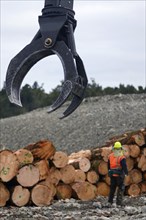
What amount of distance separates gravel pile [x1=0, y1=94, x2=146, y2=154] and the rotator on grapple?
15263 millimetres

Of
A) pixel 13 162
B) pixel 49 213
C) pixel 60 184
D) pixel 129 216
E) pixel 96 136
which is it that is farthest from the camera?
pixel 96 136

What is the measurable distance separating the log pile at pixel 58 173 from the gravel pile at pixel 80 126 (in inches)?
326

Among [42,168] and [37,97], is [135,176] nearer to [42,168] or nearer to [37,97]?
[42,168]

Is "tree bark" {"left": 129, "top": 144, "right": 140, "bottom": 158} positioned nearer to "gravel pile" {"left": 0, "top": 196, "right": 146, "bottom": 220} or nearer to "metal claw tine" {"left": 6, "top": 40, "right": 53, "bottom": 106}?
"gravel pile" {"left": 0, "top": 196, "right": 146, "bottom": 220}

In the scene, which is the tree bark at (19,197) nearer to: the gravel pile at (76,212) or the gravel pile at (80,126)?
the gravel pile at (76,212)

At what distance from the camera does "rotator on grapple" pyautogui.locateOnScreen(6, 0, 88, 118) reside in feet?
15.0

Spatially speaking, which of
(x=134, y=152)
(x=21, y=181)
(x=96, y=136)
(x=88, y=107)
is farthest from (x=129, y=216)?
(x=88, y=107)

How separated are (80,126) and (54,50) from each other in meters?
18.7

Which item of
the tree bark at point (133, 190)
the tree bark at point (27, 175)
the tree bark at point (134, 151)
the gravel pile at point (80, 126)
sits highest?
the gravel pile at point (80, 126)

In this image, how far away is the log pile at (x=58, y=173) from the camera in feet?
32.1

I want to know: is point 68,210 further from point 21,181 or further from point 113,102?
point 113,102

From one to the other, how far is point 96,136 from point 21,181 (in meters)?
11.8

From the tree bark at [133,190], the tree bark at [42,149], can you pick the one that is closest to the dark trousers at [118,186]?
the tree bark at [42,149]

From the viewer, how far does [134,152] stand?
11.7 metres
